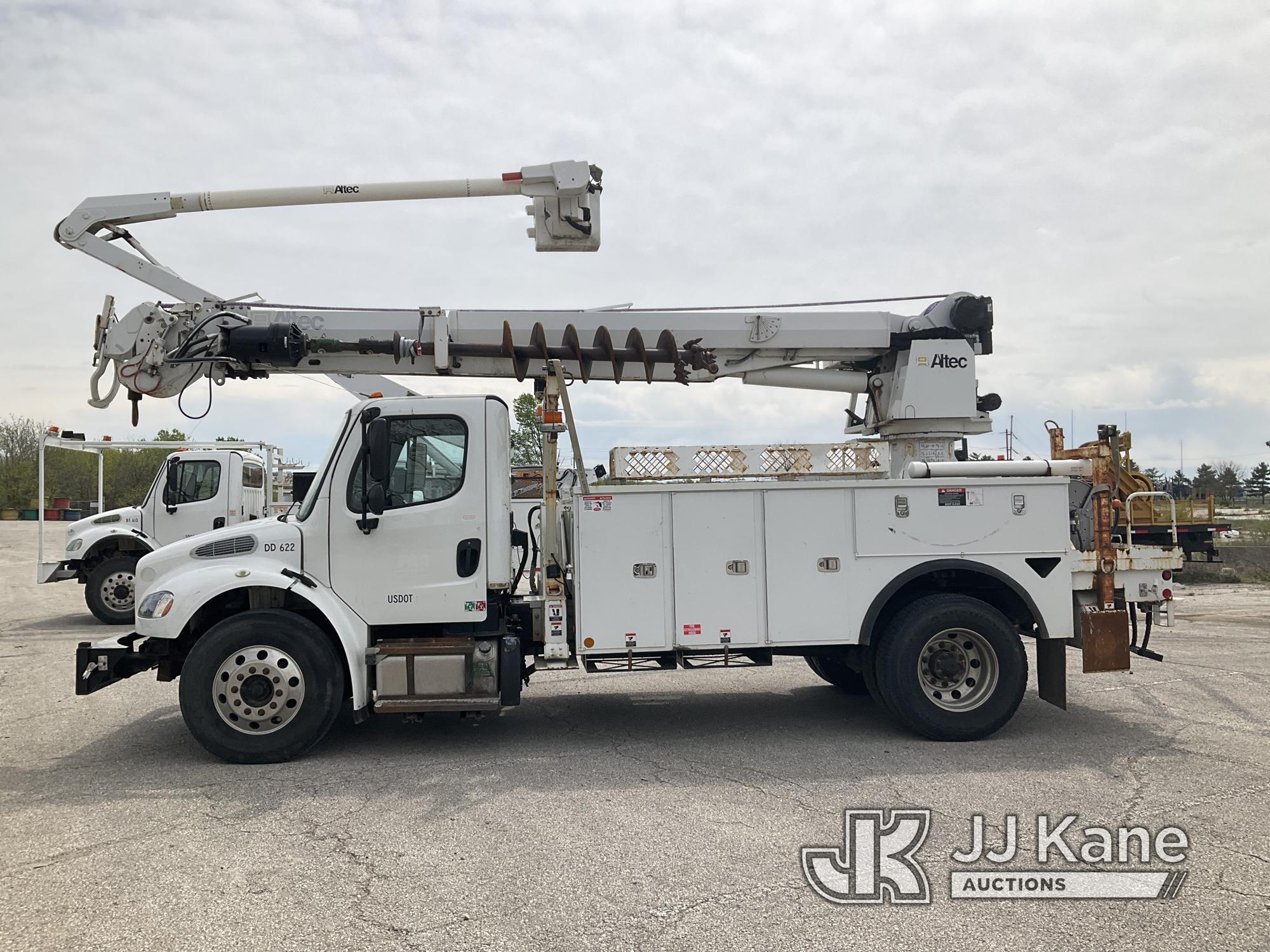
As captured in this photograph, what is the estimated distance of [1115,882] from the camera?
13.9ft

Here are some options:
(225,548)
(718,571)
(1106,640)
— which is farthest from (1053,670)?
(225,548)

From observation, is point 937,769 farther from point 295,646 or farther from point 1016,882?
point 295,646

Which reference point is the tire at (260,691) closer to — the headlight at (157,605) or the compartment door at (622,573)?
the headlight at (157,605)

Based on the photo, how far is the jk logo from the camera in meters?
4.16

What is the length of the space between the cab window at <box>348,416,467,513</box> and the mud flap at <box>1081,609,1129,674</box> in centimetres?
490

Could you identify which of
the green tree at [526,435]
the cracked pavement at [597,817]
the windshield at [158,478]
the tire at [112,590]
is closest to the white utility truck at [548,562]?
the cracked pavement at [597,817]

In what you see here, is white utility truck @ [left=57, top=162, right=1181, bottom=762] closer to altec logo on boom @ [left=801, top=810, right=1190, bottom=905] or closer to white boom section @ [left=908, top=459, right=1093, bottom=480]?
white boom section @ [left=908, top=459, right=1093, bottom=480]

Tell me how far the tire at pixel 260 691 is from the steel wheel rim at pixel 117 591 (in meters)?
9.31

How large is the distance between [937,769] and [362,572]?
13.8ft

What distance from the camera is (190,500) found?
14.3m

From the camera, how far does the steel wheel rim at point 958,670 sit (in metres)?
6.87

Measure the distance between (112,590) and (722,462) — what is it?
37.6 ft

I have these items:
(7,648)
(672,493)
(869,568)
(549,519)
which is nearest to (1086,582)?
(869,568)

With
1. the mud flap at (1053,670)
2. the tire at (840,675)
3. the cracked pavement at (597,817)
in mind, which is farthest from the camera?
the tire at (840,675)
